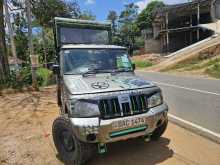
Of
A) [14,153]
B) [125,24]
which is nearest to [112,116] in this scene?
[14,153]

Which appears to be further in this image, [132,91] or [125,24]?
[125,24]

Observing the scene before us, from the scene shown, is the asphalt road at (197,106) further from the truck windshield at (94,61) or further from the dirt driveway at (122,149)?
the truck windshield at (94,61)

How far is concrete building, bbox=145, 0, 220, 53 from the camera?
37875 millimetres

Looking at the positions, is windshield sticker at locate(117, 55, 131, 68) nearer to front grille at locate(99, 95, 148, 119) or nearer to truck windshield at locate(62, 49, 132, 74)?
truck windshield at locate(62, 49, 132, 74)

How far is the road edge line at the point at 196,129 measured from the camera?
5844 mm

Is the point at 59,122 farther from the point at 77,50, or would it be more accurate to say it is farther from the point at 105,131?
the point at 77,50

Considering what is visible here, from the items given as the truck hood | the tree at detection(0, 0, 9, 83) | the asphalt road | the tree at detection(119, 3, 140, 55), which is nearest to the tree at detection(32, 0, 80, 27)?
the tree at detection(0, 0, 9, 83)

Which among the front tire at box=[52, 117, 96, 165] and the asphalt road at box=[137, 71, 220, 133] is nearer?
the front tire at box=[52, 117, 96, 165]

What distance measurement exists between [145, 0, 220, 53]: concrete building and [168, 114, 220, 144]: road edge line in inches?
1251

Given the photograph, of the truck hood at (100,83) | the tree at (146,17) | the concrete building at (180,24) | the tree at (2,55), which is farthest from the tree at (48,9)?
the tree at (146,17)

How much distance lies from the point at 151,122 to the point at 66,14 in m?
17.5

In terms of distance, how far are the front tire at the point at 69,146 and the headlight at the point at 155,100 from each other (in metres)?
1.24

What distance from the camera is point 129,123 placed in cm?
454

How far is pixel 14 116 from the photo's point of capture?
29.1 ft
